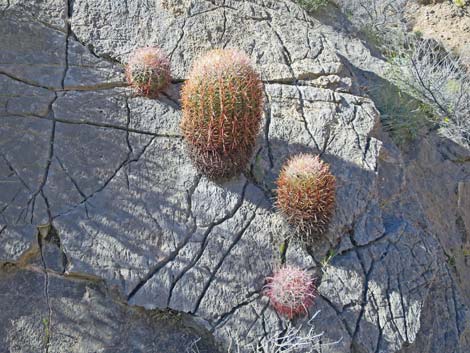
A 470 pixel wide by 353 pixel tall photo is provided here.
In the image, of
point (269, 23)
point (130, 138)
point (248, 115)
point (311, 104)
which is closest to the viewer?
→ point (248, 115)

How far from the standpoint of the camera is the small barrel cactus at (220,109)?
12.4 feet

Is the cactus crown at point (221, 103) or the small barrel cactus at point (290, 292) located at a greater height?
the cactus crown at point (221, 103)

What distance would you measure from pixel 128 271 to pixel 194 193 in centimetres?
75

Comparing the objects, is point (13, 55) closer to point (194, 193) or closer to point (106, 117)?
point (106, 117)

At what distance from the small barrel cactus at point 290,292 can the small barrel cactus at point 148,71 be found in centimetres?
170

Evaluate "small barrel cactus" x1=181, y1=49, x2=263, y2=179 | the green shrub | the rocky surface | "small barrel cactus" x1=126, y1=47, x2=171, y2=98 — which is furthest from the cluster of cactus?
the green shrub

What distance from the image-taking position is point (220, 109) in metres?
3.79

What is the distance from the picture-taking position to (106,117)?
13.9 feet

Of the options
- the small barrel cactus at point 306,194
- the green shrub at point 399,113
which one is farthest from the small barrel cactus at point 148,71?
the green shrub at point 399,113

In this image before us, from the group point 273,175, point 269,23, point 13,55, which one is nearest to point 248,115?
point 273,175

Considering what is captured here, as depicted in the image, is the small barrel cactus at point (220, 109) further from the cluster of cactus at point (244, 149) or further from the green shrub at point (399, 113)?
the green shrub at point (399, 113)

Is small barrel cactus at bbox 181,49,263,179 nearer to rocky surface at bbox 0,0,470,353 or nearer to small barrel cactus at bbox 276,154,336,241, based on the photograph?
rocky surface at bbox 0,0,470,353

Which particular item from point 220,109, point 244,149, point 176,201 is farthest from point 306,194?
point 176,201

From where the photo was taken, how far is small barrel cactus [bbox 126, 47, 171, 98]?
4.29 meters
